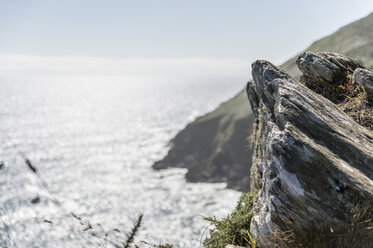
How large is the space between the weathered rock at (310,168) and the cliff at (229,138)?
166ft

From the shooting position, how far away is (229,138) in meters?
70.3

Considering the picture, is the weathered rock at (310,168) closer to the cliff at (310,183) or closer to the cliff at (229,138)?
the cliff at (310,183)

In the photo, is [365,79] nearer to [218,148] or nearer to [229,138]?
[229,138]

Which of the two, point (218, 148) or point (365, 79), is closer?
point (365, 79)

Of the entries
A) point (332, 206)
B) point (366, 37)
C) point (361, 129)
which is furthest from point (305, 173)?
point (366, 37)

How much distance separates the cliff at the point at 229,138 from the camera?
61.6m

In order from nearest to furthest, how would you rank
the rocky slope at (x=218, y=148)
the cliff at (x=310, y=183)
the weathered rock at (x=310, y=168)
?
the cliff at (x=310, y=183)
the weathered rock at (x=310, y=168)
the rocky slope at (x=218, y=148)

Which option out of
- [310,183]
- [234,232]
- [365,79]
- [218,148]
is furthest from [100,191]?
[310,183]

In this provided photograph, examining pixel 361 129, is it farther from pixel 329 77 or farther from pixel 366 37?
pixel 366 37

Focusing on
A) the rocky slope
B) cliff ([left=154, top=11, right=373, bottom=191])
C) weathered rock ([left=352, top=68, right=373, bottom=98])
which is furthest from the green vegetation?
cliff ([left=154, top=11, right=373, bottom=191])

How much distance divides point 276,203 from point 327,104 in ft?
13.6

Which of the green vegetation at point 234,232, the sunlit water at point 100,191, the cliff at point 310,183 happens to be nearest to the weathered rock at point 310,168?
the cliff at point 310,183

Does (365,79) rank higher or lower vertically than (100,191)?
higher

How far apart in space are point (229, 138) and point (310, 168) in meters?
64.2
